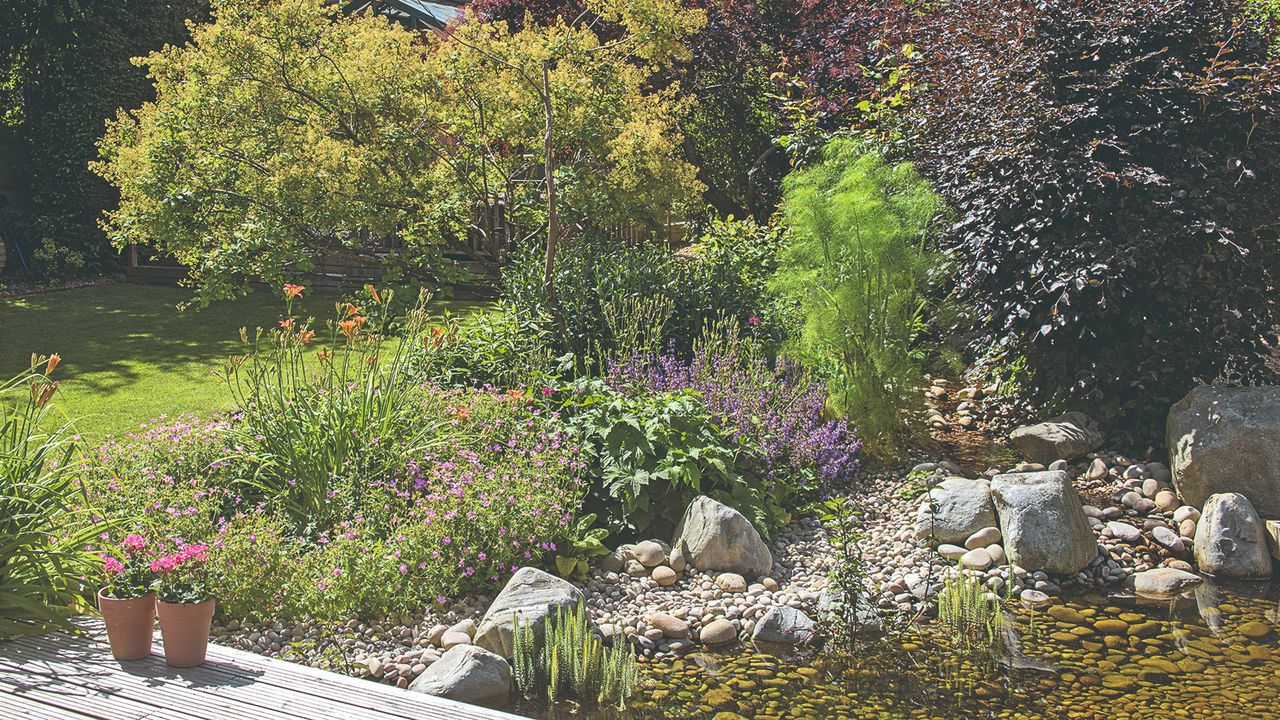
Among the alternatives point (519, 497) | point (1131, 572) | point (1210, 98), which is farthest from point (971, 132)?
point (519, 497)

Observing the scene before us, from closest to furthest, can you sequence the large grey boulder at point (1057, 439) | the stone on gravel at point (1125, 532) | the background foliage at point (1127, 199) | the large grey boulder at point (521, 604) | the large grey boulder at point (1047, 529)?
the large grey boulder at point (521, 604), the large grey boulder at point (1047, 529), the stone on gravel at point (1125, 532), the background foliage at point (1127, 199), the large grey boulder at point (1057, 439)

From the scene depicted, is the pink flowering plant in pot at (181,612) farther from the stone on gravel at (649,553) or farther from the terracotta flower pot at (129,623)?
the stone on gravel at (649,553)

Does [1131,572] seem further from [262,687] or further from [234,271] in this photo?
[234,271]

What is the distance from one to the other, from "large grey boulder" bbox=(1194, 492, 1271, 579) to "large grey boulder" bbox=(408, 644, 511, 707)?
3.48 meters

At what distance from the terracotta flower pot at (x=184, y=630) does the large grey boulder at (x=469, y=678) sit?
2.72ft

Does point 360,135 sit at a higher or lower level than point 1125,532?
higher

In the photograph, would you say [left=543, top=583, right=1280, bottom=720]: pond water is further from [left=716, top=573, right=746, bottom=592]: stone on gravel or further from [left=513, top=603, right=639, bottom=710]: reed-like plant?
[left=716, top=573, right=746, bottom=592]: stone on gravel

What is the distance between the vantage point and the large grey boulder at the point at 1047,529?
16.1 feet

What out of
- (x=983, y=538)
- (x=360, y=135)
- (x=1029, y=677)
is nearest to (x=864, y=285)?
(x=983, y=538)

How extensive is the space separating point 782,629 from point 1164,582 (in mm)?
1936

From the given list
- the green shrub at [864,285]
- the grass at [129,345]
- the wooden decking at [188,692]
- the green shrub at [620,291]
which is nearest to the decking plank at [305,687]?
the wooden decking at [188,692]

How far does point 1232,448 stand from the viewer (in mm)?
5312

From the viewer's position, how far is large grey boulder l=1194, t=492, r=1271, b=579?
4957 millimetres

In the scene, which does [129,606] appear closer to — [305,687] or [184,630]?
[184,630]
